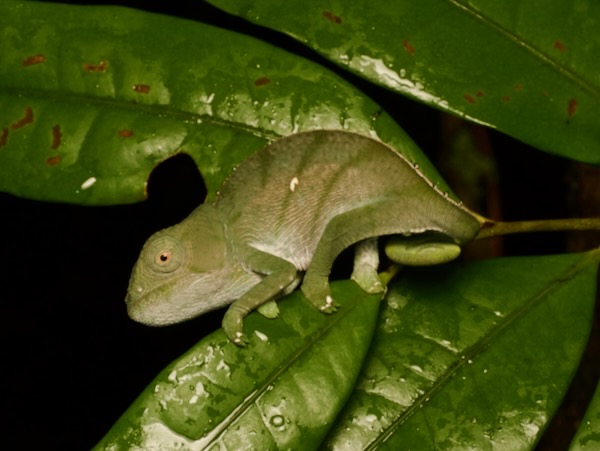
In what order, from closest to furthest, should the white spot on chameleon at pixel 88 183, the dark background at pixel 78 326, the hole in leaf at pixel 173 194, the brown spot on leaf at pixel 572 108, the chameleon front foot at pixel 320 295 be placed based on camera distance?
1. the chameleon front foot at pixel 320 295
2. the white spot on chameleon at pixel 88 183
3. the brown spot on leaf at pixel 572 108
4. the hole in leaf at pixel 173 194
5. the dark background at pixel 78 326

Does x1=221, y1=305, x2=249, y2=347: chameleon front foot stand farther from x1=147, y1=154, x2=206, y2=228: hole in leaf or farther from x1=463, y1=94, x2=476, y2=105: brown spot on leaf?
x1=147, y1=154, x2=206, y2=228: hole in leaf

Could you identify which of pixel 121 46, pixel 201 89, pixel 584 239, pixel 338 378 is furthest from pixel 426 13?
pixel 584 239

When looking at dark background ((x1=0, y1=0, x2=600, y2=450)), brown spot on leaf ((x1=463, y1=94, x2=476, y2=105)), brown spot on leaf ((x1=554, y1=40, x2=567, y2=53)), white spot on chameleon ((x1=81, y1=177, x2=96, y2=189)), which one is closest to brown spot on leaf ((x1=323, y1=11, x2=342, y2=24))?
brown spot on leaf ((x1=463, y1=94, x2=476, y2=105))

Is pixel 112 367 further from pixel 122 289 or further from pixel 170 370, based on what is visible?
pixel 170 370

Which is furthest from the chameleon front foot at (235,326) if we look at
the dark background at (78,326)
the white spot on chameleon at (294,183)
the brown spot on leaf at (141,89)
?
the dark background at (78,326)

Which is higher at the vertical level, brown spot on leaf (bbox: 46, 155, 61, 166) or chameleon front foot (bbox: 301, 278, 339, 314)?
brown spot on leaf (bbox: 46, 155, 61, 166)

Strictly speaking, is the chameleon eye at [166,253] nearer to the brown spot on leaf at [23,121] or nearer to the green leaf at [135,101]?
the green leaf at [135,101]

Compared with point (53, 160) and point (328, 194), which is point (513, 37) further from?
point (53, 160)
